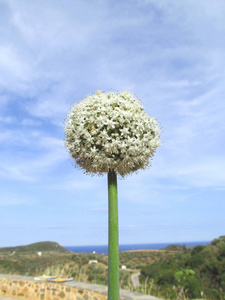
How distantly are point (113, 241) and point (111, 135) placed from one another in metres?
1.46

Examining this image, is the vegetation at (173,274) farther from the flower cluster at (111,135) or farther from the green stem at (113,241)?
the flower cluster at (111,135)

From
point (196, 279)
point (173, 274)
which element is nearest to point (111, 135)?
point (196, 279)

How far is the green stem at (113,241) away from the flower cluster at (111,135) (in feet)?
0.79

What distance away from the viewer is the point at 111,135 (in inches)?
148

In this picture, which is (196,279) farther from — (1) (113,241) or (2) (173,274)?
(1) (113,241)

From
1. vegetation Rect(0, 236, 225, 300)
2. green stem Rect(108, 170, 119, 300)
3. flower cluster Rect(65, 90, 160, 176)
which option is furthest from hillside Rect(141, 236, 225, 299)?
flower cluster Rect(65, 90, 160, 176)

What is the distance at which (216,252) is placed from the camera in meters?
16.9

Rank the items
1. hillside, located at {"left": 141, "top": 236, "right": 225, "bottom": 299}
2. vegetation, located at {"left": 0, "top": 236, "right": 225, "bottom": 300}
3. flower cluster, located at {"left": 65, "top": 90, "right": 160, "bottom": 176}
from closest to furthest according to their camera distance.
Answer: flower cluster, located at {"left": 65, "top": 90, "right": 160, "bottom": 176}
vegetation, located at {"left": 0, "top": 236, "right": 225, "bottom": 300}
hillside, located at {"left": 141, "top": 236, "right": 225, "bottom": 299}

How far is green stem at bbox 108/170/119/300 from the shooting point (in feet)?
12.4

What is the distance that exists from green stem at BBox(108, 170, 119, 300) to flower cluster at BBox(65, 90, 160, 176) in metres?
0.24

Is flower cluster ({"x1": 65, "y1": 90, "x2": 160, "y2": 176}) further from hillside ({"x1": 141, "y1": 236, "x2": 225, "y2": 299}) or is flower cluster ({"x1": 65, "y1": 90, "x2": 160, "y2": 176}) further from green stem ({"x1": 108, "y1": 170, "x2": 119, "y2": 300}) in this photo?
hillside ({"x1": 141, "y1": 236, "x2": 225, "y2": 299})

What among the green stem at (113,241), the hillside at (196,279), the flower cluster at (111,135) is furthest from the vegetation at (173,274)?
the flower cluster at (111,135)

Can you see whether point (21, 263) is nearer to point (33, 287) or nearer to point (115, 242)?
point (33, 287)

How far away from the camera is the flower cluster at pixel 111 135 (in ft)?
12.4
